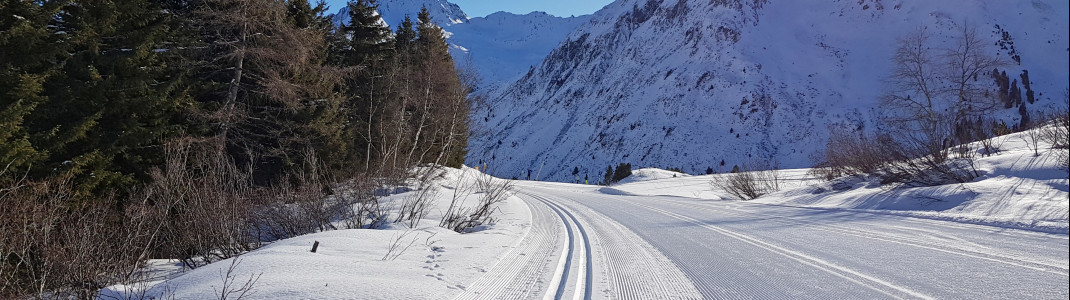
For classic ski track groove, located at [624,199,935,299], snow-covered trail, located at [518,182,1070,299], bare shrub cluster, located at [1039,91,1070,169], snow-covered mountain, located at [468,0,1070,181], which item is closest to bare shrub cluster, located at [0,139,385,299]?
snow-covered trail, located at [518,182,1070,299]

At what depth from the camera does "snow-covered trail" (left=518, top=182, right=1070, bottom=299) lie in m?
3.28

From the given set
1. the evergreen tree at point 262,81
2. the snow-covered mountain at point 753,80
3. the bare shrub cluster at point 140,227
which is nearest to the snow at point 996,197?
the bare shrub cluster at point 140,227

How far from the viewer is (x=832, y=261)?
4352 mm

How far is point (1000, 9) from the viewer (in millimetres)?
74688

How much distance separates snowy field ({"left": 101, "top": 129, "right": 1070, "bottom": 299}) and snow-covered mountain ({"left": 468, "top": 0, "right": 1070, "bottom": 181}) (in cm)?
4868

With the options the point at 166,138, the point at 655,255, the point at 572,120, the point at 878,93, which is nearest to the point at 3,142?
the point at 166,138

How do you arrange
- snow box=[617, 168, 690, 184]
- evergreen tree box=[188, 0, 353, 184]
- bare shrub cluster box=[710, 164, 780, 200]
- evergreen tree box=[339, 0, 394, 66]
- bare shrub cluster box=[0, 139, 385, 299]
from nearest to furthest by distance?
→ bare shrub cluster box=[0, 139, 385, 299]
evergreen tree box=[188, 0, 353, 184]
bare shrub cluster box=[710, 164, 780, 200]
evergreen tree box=[339, 0, 394, 66]
snow box=[617, 168, 690, 184]

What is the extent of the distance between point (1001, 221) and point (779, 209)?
440 cm

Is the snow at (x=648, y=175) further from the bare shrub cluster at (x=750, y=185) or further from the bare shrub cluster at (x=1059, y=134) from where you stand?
the bare shrub cluster at (x=1059, y=134)

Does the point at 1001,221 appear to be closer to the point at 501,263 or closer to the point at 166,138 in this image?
the point at 501,263

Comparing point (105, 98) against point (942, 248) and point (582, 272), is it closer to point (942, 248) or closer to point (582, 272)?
point (582, 272)

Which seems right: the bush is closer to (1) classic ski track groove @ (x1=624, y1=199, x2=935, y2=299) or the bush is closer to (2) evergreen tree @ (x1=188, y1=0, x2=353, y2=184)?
(1) classic ski track groove @ (x1=624, y1=199, x2=935, y2=299)

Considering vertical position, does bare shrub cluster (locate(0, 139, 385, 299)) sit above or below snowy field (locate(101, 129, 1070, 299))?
above

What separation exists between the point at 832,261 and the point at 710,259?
3.51 ft
